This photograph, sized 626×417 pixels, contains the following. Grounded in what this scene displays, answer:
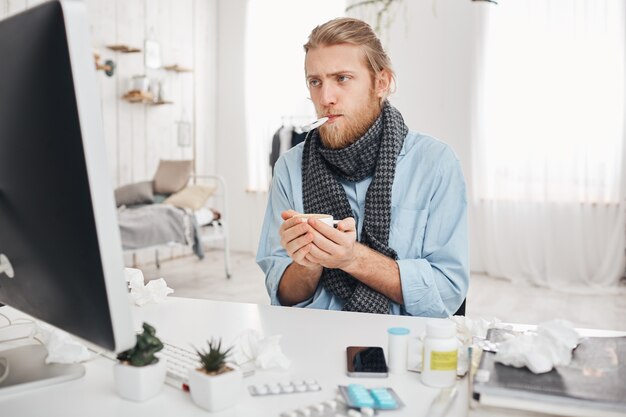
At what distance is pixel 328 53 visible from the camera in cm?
152

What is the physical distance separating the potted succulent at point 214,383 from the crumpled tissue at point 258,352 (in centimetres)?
12

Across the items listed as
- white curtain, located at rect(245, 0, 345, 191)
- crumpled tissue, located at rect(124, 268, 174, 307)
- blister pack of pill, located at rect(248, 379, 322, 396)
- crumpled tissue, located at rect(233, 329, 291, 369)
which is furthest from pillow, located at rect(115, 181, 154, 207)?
blister pack of pill, located at rect(248, 379, 322, 396)

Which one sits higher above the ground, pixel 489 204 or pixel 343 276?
pixel 343 276

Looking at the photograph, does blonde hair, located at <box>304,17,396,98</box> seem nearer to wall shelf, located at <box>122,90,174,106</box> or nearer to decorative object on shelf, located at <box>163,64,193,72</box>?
wall shelf, located at <box>122,90,174,106</box>

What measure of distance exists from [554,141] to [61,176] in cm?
442

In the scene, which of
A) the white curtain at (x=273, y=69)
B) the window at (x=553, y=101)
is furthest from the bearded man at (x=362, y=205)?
the white curtain at (x=273, y=69)

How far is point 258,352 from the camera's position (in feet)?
2.78

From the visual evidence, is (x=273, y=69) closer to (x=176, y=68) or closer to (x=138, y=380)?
(x=176, y=68)

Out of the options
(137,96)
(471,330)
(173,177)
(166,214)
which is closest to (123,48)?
(137,96)

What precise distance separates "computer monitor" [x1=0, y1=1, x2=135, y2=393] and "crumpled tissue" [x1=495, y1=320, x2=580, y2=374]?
1.58 ft

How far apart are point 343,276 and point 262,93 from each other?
4704 mm

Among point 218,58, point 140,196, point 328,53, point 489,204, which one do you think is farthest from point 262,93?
point 328,53

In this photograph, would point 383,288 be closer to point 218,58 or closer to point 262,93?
point 262,93

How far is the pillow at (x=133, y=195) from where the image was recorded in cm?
438
